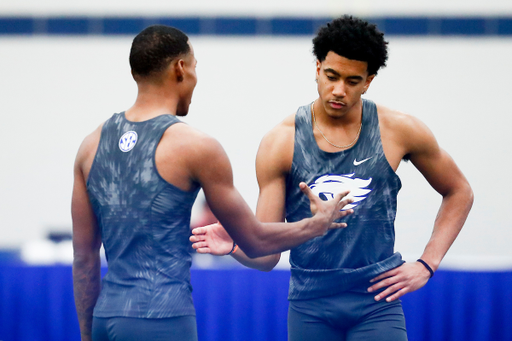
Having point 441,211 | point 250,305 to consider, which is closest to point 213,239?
point 441,211

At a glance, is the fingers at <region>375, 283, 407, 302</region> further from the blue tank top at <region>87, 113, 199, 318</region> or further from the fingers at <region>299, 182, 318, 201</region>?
the blue tank top at <region>87, 113, 199, 318</region>

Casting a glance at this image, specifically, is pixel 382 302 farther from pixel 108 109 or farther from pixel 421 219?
pixel 108 109

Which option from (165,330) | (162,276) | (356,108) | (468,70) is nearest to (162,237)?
(162,276)

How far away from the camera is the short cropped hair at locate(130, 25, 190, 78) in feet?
5.33

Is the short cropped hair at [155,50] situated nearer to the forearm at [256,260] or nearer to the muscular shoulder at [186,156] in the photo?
the muscular shoulder at [186,156]

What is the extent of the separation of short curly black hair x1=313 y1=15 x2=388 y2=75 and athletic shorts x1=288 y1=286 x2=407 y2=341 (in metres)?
0.82

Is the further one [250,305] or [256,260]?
[250,305]

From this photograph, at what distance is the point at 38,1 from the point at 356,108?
520 centimetres

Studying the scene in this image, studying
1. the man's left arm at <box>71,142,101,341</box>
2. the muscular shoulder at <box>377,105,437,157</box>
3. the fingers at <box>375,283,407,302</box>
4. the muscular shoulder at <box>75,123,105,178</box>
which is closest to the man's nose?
the muscular shoulder at <box>377,105,437,157</box>

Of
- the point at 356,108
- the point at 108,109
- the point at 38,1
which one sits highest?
the point at 38,1

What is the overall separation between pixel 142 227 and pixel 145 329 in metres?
0.27

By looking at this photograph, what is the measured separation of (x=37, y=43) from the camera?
6.28 m

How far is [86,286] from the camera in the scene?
1710 millimetres

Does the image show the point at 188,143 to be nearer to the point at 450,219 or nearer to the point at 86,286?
the point at 86,286
